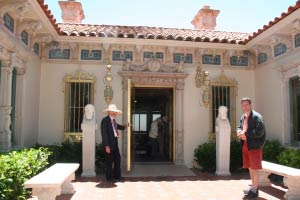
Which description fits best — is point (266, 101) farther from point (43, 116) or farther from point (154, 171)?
point (43, 116)

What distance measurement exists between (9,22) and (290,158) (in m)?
6.58

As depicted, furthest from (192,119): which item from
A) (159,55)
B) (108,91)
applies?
(108,91)

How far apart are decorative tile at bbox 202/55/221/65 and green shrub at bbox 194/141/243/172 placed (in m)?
2.44

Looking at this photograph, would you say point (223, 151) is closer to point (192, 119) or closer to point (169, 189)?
point (192, 119)

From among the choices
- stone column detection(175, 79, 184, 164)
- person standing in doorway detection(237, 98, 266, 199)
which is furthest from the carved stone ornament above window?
person standing in doorway detection(237, 98, 266, 199)

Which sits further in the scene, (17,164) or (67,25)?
(67,25)

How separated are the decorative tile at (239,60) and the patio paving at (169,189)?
11.7 feet

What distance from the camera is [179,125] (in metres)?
9.52

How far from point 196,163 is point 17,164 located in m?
5.70

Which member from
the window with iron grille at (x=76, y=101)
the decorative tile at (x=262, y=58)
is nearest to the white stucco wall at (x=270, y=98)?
the decorative tile at (x=262, y=58)

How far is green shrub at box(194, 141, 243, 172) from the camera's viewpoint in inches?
345

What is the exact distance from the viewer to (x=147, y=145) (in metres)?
14.8

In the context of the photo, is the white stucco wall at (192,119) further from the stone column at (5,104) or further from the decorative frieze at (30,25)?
the stone column at (5,104)

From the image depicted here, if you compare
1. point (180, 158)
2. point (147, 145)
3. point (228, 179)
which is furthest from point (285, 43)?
point (147, 145)
